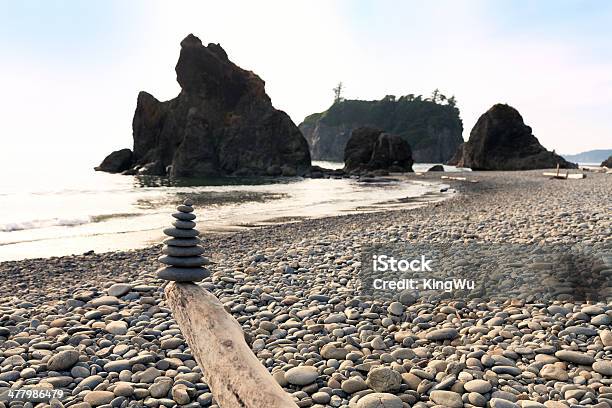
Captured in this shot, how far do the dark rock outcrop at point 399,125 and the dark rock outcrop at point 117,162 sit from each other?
108988mm

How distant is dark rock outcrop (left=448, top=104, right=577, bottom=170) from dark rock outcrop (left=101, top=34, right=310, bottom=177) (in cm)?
3148

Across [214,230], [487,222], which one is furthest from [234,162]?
[487,222]

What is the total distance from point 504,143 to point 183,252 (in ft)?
259

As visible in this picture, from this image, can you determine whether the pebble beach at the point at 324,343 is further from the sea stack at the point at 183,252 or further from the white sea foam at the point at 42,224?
the white sea foam at the point at 42,224

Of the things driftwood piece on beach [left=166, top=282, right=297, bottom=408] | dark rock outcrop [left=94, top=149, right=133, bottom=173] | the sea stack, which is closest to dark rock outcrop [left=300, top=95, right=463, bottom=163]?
dark rock outcrop [left=94, top=149, right=133, bottom=173]

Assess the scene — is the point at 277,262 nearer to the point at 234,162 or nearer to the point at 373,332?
the point at 373,332

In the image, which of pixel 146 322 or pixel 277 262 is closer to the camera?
pixel 146 322

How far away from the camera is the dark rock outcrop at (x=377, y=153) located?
67562 mm

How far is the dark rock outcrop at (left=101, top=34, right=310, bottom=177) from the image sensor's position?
7000 cm

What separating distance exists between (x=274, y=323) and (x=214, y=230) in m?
10.8

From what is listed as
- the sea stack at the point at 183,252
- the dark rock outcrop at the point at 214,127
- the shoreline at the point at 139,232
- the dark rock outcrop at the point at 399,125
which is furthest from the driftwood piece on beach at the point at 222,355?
the dark rock outcrop at the point at 399,125

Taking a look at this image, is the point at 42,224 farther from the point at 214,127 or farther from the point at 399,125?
the point at 399,125

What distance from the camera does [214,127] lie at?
242 feet

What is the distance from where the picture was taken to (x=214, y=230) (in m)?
15.6
